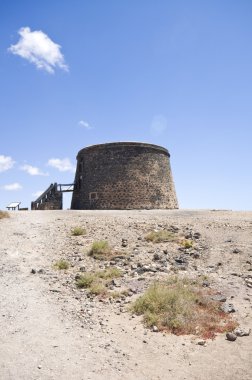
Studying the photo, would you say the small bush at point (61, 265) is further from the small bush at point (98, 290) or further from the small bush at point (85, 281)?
the small bush at point (98, 290)

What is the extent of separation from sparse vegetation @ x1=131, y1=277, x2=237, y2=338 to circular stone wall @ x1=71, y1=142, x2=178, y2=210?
19.1 metres

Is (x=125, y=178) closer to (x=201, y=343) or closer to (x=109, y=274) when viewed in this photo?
(x=109, y=274)

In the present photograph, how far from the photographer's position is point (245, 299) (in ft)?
31.1

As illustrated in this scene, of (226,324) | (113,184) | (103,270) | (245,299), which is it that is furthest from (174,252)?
(113,184)

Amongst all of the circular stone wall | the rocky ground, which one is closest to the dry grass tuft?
the rocky ground

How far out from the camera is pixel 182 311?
8570 millimetres

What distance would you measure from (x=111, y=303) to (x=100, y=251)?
3.76 metres

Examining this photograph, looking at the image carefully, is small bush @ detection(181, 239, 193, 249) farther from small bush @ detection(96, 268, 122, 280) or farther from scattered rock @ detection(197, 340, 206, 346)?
scattered rock @ detection(197, 340, 206, 346)

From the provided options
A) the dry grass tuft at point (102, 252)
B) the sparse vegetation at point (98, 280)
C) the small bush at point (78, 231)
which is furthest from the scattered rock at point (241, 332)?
the small bush at point (78, 231)

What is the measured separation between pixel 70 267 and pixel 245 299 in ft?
18.1

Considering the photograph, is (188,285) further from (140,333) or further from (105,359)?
(105,359)

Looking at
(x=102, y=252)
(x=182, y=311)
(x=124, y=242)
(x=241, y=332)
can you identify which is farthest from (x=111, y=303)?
(x=124, y=242)

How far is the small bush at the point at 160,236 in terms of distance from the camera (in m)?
14.6

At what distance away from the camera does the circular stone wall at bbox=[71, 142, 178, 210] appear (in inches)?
1136
